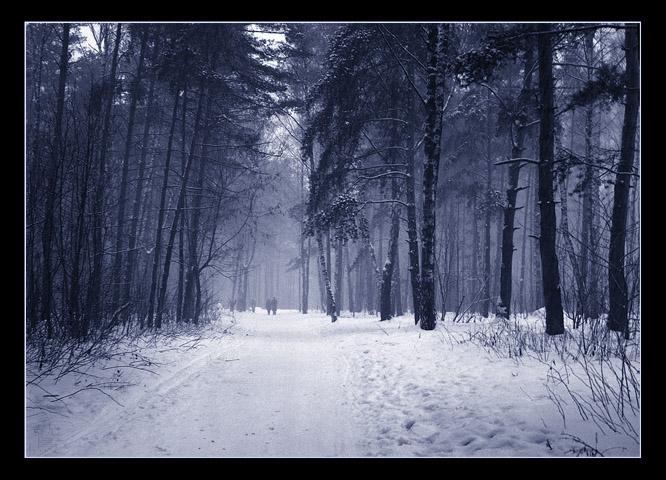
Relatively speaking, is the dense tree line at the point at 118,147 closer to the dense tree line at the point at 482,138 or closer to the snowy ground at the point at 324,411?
the snowy ground at the point at 324,411

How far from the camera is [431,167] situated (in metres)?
8.76

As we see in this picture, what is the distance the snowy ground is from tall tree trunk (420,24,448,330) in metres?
1.71

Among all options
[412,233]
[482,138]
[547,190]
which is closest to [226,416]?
[547,190]

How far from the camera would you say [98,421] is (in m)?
3.78

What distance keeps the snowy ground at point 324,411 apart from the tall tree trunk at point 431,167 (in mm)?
1713

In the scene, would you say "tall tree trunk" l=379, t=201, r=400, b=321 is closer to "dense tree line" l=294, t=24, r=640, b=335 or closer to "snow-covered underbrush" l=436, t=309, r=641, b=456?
"dense tree line" l=294, t=24, r=640, b=335

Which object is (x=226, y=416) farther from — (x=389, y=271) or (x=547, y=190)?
(x=389, y=271)

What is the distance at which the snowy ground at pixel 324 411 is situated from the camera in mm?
3156

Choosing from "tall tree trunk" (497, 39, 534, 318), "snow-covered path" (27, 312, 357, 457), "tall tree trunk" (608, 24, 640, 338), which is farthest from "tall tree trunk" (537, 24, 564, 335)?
"snow-covered path" (27, 312, 357, 457)

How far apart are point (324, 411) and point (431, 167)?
6250 mm
